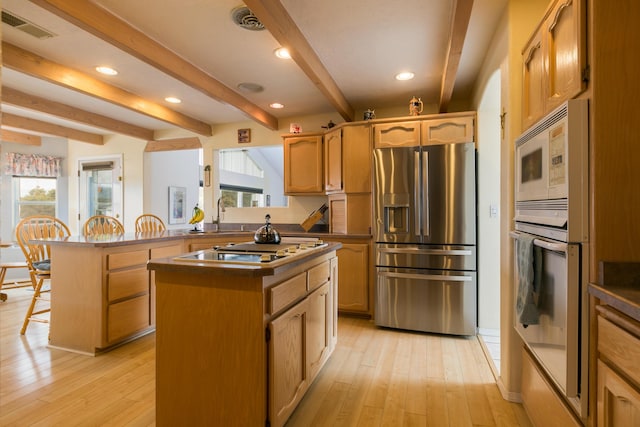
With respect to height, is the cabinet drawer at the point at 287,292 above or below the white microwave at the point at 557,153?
→ below

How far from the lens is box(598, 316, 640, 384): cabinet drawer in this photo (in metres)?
1.01

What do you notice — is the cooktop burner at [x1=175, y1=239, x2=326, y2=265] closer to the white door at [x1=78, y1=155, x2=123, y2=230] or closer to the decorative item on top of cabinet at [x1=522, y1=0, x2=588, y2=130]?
the decorative item on top of cabinet at [x1=522, y1=0, x2=588, y2=130]

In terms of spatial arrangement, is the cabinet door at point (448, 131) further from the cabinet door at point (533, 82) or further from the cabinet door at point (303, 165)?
the cabinet door at point (533, 82)

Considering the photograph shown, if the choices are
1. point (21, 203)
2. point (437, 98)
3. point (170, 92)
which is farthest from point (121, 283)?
point (21, 203)

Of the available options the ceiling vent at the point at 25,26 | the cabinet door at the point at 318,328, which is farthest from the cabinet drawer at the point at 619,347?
the ceiling vent at the point at 25,26

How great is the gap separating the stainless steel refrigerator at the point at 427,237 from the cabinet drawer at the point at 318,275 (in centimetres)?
103

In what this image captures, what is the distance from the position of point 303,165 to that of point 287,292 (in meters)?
2.58

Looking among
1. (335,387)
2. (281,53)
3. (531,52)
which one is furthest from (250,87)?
(335,387)

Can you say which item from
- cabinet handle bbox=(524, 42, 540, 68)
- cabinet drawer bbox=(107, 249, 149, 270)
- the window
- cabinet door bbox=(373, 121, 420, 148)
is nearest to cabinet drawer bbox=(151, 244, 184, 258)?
cabinet drawer bbox=(107, 249, 149, 270)

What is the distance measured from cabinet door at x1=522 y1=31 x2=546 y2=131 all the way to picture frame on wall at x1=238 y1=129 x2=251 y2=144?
349 cm

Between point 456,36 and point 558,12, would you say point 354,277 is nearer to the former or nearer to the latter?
point 456,36

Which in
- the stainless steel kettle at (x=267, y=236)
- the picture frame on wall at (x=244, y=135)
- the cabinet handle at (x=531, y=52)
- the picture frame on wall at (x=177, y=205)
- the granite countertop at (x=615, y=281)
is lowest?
the granite countertop at (x=615, y=281)

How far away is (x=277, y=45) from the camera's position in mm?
2596

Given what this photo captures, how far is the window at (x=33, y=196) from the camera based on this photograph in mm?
5512
